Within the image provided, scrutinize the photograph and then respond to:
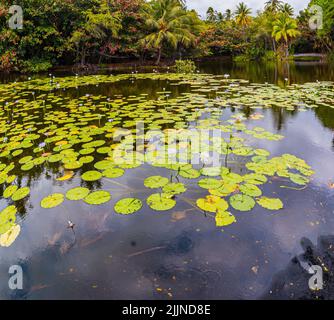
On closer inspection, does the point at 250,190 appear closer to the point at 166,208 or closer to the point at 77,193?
the point at 166,208

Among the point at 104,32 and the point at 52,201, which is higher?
the point at 104,32

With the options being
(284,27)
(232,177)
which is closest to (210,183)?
(232,177)

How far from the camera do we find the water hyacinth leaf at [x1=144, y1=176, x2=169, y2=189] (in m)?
2.82

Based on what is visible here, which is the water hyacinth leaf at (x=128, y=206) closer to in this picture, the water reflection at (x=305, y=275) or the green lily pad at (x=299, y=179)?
the water reflection at (x=305, y=275)

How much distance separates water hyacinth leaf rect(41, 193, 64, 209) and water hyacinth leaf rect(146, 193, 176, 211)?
0.87 metres

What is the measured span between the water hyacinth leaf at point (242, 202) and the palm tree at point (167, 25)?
1750 centimetres

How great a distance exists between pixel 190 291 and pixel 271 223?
39.2 inches

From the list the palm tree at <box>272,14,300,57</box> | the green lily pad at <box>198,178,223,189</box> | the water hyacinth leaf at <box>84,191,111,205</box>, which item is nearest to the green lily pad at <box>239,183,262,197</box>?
the green lily pad at <box>198,178,223,189</box>

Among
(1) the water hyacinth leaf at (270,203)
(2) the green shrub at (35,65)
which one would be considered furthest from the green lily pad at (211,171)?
(2) the green shrub at (35,65)

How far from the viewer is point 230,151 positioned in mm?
3564

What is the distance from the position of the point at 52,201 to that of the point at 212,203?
1.54m

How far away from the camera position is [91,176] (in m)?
3.03

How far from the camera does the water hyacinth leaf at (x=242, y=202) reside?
2.42m
